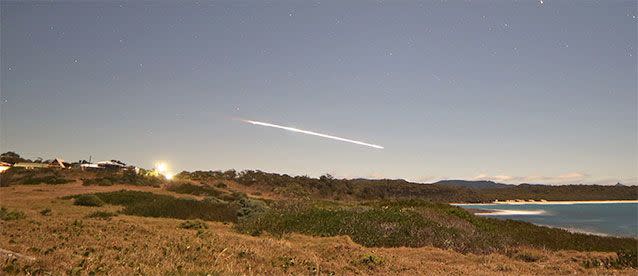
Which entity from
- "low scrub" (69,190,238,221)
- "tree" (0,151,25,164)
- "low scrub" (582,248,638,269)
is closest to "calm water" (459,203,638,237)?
"low scrub" (582,248,638,269)

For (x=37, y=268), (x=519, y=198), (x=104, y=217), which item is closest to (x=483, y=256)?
(x=37, y=268)

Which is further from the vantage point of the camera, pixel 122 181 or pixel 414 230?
pixel 122 181

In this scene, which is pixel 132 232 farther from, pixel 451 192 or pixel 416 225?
pixel 451 192

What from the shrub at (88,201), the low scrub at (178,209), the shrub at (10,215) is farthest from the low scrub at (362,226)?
the shrub at (88,201)

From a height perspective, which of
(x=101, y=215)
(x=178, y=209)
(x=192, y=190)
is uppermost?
(x=192, y=190)

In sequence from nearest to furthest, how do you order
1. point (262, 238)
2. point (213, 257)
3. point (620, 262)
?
1. point (213, 257)
2. point (620, 262)
3. point (262, 238)

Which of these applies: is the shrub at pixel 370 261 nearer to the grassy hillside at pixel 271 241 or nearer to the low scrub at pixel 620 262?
the grassy hillside at pixel 271 241

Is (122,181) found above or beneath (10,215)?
above

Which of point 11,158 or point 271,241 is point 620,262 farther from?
point 11,158

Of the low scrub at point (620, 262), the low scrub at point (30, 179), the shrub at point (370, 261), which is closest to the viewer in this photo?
the shrub at point (370, 261)

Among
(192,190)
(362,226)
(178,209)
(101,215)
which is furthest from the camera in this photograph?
(192,190)

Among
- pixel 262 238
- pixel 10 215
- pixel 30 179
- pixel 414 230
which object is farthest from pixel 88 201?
pixel 414 230

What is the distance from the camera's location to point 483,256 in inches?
605

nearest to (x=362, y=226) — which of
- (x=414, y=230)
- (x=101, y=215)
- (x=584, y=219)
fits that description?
(x=414, y=230)
